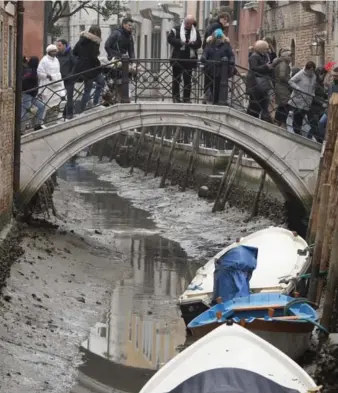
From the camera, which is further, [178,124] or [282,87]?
[178,124]

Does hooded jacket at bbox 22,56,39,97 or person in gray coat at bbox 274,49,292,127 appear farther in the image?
hooded jacket at bbox 22,56,39,97

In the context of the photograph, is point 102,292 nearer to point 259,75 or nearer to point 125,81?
point 125,81

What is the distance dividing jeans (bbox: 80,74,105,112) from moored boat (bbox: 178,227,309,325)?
14.7 feet

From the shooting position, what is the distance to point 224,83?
24.3 m

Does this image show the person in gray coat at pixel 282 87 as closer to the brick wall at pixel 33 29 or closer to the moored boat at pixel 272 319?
the brick wall at pixel 33 29

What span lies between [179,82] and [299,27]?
40.2ft

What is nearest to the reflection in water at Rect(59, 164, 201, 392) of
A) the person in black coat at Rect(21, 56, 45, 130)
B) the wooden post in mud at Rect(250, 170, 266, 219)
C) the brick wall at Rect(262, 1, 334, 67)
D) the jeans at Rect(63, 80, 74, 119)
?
the wooden post in mud at Rect(250, 170, 266, 219)

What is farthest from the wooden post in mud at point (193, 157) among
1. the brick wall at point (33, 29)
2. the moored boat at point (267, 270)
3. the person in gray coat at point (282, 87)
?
the moored boat at point (267, 270)

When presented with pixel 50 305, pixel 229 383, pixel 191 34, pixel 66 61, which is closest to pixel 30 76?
pixel 66 61

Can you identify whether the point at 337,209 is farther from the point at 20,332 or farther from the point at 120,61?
the point at 120,61

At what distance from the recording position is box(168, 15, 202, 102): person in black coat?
24000 mm

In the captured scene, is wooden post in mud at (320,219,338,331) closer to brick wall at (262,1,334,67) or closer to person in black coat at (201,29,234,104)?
person in black coat at (201,29,234,104)

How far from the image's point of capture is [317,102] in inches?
969

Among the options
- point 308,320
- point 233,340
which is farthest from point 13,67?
point 233,340
